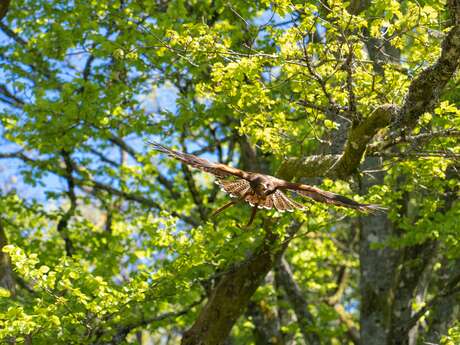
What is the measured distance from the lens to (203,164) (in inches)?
255

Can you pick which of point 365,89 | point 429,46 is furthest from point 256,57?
point 429,46

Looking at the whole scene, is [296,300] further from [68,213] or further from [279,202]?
[279,202]

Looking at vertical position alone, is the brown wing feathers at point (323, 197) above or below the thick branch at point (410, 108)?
below

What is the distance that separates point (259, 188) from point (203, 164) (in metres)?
0.57

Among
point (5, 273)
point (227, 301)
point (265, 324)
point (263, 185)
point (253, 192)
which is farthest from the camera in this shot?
point (265, 324)

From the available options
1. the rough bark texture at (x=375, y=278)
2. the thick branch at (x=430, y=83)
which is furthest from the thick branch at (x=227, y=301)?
the rough bark texture at (x=375, y=278)

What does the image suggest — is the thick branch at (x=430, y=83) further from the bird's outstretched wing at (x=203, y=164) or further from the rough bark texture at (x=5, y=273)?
the rough bark texture at (x=5, y=273)

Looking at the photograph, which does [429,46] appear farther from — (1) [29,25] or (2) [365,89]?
(1) [29,25]

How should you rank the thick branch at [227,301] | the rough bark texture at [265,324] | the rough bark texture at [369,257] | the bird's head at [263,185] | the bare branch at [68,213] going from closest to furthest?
the bird's head at [263,185], the rough bark texture at [369,257], the thick branch at [227,301], the bare branch at [68,213], the rough bark texture at [265,324]

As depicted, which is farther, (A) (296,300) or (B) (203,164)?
(A) (296,300)

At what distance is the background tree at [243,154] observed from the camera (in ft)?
24.6

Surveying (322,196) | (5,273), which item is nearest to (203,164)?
(322,196)

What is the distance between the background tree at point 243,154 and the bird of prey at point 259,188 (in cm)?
78

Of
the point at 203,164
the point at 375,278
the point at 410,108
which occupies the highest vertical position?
the point at 375,278
